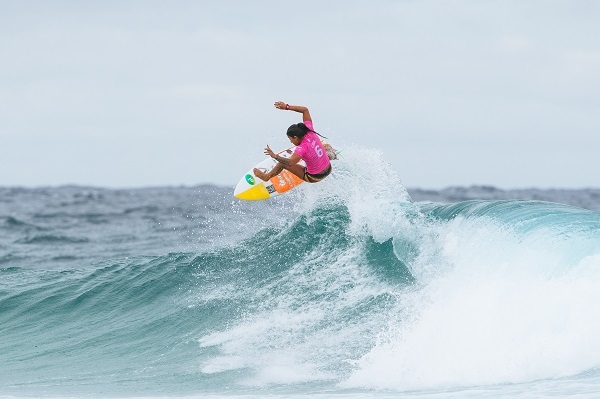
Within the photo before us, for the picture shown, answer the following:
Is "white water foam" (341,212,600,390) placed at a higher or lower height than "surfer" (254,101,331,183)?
lower

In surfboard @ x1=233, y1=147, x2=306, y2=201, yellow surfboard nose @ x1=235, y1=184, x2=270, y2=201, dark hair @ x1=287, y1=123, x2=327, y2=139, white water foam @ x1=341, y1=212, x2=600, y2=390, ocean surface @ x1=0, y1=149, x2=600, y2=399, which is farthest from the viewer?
yellow surfboard nose @ x1=235, y1=184, x2=270, y2=201

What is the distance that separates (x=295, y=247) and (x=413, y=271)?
280cm

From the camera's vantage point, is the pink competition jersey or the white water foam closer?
the white water foam

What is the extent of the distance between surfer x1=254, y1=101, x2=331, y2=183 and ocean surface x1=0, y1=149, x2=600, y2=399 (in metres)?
1.56

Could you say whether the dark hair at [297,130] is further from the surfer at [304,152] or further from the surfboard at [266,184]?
the surfboard at [266,184]

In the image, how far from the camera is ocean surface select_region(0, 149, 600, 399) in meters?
9.88

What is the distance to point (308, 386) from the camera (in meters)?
10.0

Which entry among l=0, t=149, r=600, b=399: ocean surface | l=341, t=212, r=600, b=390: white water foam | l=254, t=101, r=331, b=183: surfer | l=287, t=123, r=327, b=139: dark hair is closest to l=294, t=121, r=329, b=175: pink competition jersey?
l=254, t=101, r=331, b=183: surfer

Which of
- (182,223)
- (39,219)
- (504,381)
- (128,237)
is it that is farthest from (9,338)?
(39,219)

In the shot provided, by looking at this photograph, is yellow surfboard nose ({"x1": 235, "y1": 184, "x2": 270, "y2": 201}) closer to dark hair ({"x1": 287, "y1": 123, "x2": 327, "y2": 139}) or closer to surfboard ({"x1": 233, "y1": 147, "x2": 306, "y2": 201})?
surfboard ({"x1": 233, "y1": 147, "x2": 306, "y2": 201})

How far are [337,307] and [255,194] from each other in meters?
2.94

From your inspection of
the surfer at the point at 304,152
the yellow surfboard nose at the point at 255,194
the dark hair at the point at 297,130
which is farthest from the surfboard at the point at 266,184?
the dark hair at the point at 297,130

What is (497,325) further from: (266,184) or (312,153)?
(266,184)

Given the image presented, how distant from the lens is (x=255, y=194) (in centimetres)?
1434
